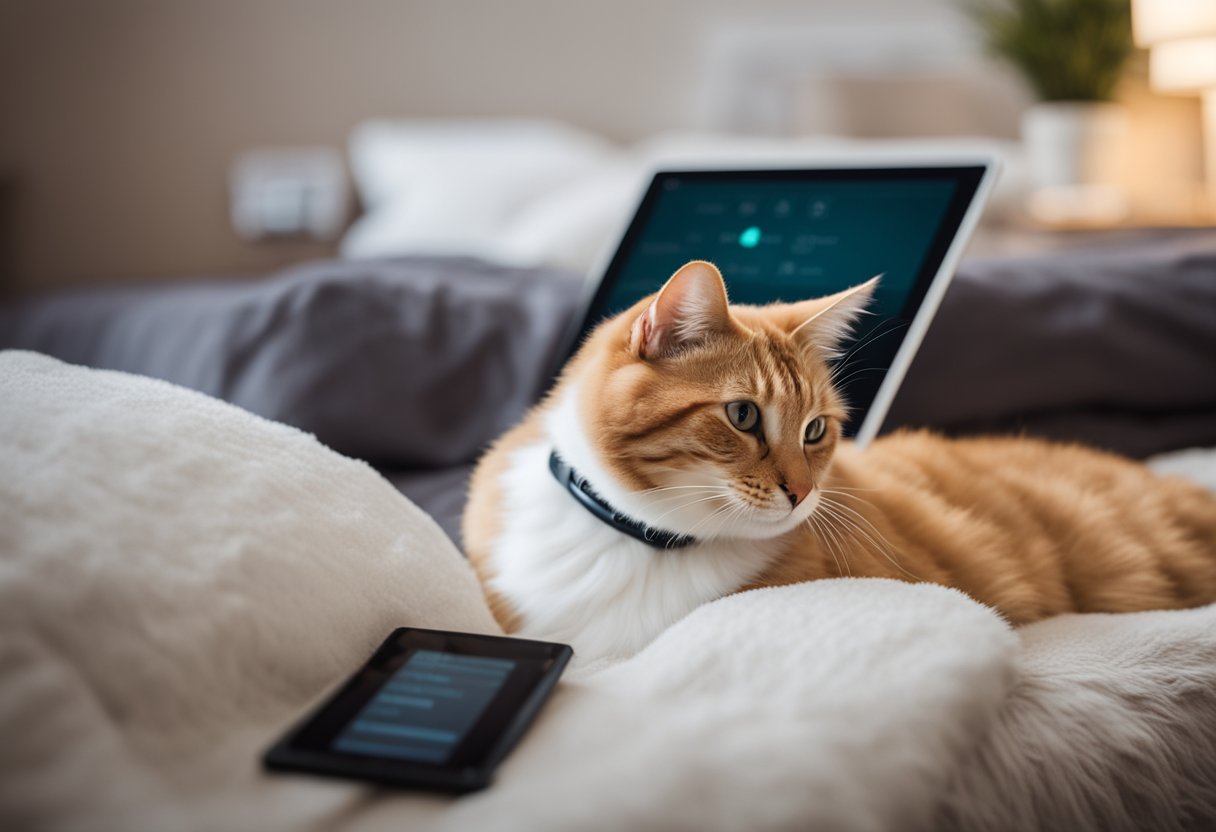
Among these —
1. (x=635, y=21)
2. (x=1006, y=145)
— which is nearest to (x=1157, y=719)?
(x=1006, y=145)

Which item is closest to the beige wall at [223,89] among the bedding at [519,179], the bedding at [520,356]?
the bedding at [519,179]

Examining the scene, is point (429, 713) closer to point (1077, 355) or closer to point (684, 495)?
point (684, 495)

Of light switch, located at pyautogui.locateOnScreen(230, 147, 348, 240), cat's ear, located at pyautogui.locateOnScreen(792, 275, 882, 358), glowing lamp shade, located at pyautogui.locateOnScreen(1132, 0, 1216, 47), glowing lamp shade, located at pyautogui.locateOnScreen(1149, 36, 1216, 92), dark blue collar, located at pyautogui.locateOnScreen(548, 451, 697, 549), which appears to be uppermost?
glowing lamp shade, located at pyautogui.locateOnScreen(1132, 0, 1216, 47)

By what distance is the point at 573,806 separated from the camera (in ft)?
1.58

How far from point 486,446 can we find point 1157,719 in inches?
30.6

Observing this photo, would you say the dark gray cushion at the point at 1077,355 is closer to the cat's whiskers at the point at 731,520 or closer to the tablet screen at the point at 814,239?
the tablet screen at the point at 814,239

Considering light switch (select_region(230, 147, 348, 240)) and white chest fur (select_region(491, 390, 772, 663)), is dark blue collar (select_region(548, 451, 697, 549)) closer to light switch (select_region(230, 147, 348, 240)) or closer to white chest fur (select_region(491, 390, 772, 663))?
white chest fur (select_region(491, 390, 772, 663))

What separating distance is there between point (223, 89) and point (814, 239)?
2.91 metres

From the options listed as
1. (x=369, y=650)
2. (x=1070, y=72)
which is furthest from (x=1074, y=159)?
(x=369, y=650)

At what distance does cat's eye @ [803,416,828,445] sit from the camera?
84 centimetres

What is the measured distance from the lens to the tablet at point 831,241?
37.7 inches

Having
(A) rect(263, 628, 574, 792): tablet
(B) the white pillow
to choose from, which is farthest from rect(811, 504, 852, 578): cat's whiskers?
(B) the white pillow

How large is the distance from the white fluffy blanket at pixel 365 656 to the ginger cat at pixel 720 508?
0.30 ft

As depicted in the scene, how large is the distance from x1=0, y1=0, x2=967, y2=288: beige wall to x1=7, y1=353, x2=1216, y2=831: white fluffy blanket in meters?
2.69
